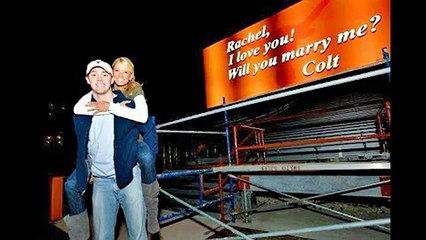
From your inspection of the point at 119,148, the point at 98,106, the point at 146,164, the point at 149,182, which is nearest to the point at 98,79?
the point at 98,106

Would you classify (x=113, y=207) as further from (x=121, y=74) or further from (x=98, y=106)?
(x=121, y=74)

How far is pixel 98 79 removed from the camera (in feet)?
7.15

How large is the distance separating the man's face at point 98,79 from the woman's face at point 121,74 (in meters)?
0.25

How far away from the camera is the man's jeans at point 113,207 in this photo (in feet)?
6.75

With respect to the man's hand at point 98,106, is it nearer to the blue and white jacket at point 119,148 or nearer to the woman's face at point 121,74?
the blue and white jacket at point 119,148

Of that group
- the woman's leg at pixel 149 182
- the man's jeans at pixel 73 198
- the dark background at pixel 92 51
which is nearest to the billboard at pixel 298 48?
the dark background at pixel 92 51

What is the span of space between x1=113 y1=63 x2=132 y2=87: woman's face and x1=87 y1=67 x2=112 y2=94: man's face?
9.8 inches

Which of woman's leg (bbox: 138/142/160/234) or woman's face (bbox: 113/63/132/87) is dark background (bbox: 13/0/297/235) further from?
woman's face (bbox: 113/63/132/87)

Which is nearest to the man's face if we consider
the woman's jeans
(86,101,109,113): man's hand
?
(86,101,109,113): man's hand

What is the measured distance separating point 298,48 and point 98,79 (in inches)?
239

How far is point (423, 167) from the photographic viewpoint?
0.84 meters

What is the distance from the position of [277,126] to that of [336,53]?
227 inches

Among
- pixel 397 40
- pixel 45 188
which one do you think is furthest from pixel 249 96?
pixel 397 40

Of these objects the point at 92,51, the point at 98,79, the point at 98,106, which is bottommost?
the point at 98,106
